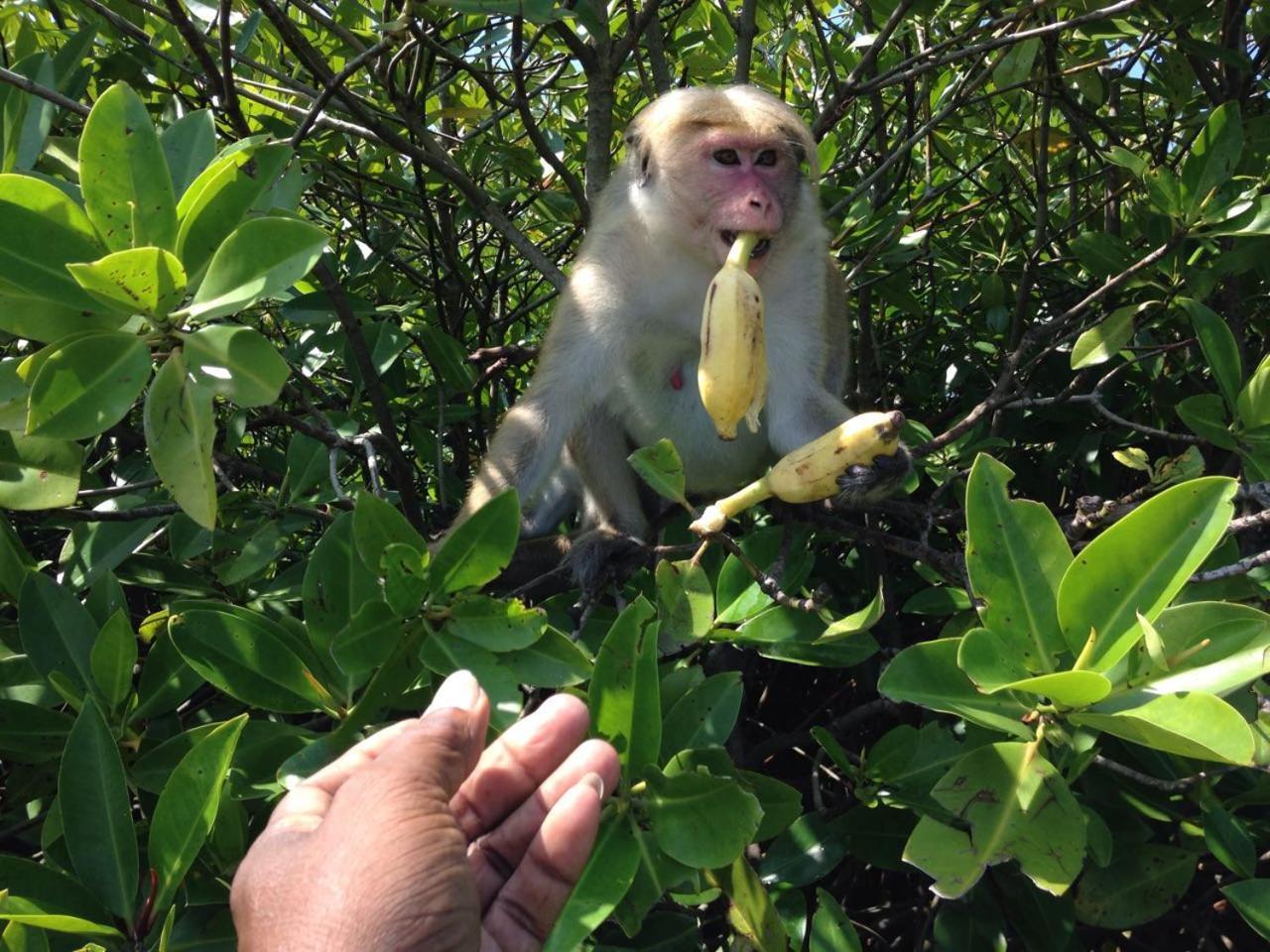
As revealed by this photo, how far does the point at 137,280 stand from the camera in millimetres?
1328

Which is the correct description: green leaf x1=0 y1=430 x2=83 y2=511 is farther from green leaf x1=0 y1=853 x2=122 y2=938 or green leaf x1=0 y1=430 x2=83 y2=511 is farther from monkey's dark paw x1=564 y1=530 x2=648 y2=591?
monkey's dark paw x1=564 y1=530 x2=648 y2=591

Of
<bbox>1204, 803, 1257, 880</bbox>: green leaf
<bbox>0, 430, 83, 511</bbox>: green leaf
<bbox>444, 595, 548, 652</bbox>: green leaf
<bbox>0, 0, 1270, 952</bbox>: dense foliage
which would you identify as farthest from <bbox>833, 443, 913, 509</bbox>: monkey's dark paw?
<bbox>0, 430, 83, 511</bbox>: green leaf

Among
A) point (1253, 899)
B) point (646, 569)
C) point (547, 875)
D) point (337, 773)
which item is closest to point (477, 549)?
point (337, 773)

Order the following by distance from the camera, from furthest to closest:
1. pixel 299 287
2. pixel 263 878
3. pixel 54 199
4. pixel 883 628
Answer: pixel 299 287 < pixel 883 628 < pixel 54 199 < pixel 263 878

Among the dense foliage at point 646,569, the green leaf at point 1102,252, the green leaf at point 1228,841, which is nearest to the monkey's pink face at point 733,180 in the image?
the dense foliage at point 646,569

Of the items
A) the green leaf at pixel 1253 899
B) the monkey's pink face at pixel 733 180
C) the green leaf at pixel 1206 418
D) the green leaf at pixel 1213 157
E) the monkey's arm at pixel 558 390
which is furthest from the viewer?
the monkey's arm at pixel 558 390

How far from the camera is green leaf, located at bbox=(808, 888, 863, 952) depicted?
1.63 m

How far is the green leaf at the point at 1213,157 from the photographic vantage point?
2217 millimetres

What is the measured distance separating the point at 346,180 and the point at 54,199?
5.97 ft

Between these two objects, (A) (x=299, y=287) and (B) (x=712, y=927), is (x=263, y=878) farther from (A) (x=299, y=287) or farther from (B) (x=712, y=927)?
(A) (x=299, y=287)

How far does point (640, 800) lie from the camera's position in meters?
1.43

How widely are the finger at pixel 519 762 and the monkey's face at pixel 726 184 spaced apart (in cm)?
149

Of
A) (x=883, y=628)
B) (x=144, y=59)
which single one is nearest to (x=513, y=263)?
(x=144, y=59)

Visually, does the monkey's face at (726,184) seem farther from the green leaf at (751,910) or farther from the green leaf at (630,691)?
the green leaf at (751,910)
